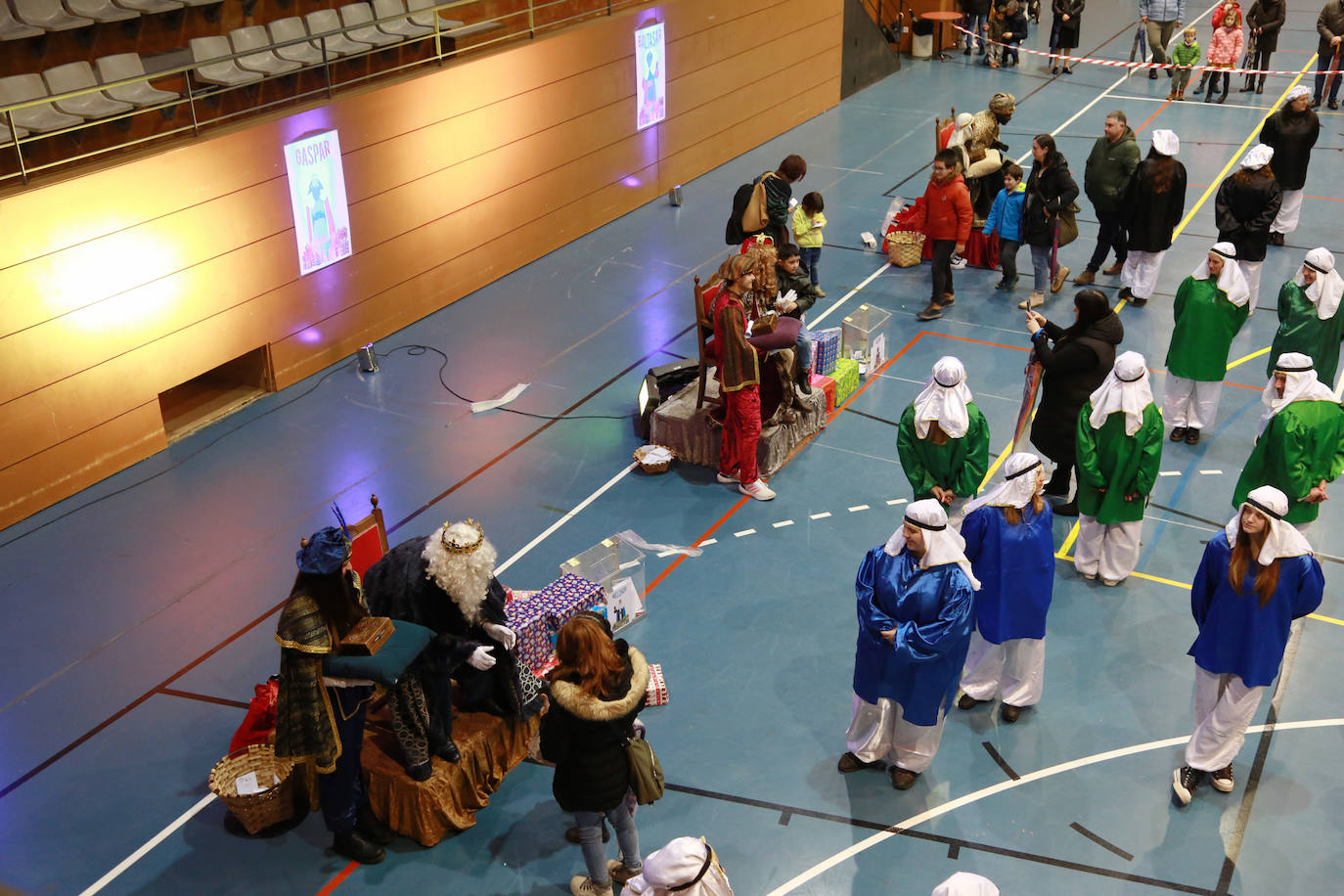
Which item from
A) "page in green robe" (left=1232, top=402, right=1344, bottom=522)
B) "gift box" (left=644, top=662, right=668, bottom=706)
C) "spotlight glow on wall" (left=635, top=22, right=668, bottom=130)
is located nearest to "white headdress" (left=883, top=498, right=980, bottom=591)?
"gift box" (left=644, top=662, right=668, bottom=706)

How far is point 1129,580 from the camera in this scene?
8.48 meters

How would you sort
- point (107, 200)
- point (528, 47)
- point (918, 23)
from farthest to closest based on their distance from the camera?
point (918, 23), point (528, 47), point (107, 200)

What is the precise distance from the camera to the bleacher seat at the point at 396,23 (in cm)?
1381

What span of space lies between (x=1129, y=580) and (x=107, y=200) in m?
8.49

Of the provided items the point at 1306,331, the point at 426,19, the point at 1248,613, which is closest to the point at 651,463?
the point at 1248,613

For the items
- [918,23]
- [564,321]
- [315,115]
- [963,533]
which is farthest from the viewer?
[918,23]

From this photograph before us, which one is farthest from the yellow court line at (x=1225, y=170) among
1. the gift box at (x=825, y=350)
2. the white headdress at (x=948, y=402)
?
the white headdress at (x=948, y=402)

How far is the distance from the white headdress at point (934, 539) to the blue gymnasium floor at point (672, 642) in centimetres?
150

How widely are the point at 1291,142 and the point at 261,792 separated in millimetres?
12897

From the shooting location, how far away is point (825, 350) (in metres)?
11.0

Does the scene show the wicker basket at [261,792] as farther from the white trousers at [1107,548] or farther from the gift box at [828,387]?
the gift box at [828,387]

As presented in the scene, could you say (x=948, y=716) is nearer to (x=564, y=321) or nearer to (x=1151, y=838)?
(x=1151, y=838)

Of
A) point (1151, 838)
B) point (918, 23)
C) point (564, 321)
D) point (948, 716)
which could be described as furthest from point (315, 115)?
point (918, 23)

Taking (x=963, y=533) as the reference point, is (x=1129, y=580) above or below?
below
